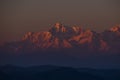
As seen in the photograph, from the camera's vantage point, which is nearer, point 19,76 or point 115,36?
point 115,36

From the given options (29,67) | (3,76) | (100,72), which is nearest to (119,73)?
(100,72)

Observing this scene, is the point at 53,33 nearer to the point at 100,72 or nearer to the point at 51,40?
the point at 51,40

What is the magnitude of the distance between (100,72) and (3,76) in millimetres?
4729

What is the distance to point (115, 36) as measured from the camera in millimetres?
13906

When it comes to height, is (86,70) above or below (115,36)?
below

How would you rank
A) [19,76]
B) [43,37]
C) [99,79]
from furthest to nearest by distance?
[99,79], [19,76], [43,37]

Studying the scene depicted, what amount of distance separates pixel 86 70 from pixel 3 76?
4063 mm

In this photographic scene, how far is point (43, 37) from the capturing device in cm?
1377

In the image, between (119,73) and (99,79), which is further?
(99,79)

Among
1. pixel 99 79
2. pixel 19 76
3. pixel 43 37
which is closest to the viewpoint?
pixel 43 37

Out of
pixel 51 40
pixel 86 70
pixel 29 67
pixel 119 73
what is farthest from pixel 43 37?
pixel 119 73

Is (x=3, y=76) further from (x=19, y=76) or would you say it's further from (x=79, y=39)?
(x=79, y=39)

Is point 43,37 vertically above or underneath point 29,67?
above

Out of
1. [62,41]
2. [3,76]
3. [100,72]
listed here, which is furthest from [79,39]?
[3,76]
